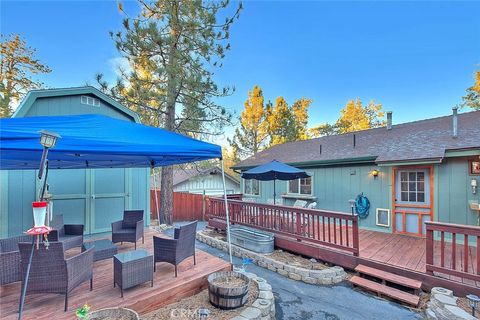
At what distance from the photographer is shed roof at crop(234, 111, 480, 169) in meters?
5.57

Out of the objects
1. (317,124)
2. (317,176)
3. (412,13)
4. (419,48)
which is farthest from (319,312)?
(317,124)

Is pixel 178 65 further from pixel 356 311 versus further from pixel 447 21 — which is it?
pixel 447 21

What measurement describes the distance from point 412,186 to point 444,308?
3853 millimetres

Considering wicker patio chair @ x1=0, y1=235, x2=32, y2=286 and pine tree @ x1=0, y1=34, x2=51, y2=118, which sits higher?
pine tree @ x1=0, y1=34, x2=51, y2=118

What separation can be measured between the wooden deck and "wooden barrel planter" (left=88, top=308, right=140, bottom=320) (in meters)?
0.27

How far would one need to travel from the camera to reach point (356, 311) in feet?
10.8

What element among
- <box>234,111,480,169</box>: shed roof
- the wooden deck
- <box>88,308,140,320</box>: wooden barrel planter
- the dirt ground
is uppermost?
<box>234,111,480,169</box>: shed roof

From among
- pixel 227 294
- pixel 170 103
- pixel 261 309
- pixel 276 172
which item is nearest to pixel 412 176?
pixel 276 172

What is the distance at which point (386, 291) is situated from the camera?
363 centimetres

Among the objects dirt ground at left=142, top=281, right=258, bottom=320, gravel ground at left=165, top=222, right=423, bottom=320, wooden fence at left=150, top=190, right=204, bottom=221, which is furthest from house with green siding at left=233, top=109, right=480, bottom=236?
dirt ground at left=142, top=281, right=258, bottom=320

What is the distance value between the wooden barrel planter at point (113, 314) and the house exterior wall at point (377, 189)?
21.5 ft

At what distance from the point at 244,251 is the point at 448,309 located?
3734 millimetres

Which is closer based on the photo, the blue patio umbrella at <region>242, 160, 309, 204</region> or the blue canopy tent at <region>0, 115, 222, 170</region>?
the blue canopy tent at <region>0, 115, 222, 170</region>

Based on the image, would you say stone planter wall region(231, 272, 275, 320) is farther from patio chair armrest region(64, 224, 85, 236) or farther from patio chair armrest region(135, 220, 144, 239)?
patio chair armrest region(64, 224, 85, 236)
